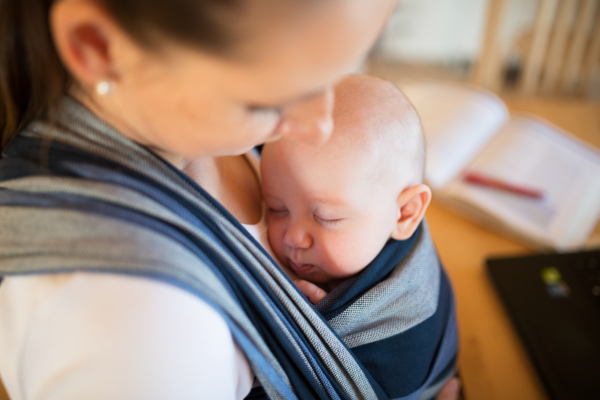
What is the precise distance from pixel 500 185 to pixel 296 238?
746 millimetres

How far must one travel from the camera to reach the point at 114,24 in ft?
1.17

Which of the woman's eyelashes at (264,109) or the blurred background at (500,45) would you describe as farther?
the blurred background at (500,45)

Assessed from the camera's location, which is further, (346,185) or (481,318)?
(481,318)

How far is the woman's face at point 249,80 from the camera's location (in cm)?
36

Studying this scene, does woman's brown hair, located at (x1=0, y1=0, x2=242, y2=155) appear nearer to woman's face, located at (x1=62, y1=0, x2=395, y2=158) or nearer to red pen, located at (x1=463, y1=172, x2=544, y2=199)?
woman's face, located at (x1=62, y1=0, x2=395, y2=158)

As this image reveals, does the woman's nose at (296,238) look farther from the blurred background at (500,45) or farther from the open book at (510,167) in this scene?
the blurred background at (500,45)

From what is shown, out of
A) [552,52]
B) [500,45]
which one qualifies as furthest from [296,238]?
[552,52]

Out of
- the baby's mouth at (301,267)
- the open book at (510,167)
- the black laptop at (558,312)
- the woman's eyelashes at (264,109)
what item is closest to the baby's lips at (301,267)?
the baby's mouth at (301,267)

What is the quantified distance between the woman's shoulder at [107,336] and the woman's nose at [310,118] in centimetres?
20

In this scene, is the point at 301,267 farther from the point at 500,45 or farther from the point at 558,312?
the point at 500,45

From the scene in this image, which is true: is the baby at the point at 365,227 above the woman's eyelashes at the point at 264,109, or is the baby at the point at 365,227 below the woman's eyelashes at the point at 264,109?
below

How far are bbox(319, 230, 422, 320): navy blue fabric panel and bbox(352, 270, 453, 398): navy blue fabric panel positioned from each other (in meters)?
0.07

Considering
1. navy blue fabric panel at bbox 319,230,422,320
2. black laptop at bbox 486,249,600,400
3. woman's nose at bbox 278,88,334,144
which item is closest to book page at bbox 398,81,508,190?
black laptop at bbox 486,249,600,400

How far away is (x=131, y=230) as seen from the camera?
0.40 m
